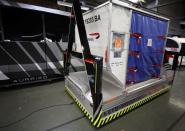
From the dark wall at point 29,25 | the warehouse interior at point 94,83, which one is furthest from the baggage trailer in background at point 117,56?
the dark wall at point 29,25

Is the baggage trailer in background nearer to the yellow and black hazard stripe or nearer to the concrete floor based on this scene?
the yellow and black hazard stripe

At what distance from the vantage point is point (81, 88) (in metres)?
2.39

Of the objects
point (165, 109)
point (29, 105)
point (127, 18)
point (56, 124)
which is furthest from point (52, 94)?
point (165, 109)

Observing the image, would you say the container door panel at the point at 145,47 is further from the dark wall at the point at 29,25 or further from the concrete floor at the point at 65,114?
the dark wall at the point at 29,25

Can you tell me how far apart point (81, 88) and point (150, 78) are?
1.99m

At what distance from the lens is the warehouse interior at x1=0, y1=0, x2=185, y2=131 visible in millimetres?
1962

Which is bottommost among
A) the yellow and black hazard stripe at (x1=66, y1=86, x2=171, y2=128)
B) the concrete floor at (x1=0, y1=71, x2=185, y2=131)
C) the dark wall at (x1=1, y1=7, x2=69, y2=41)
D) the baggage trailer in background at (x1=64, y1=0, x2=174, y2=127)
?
the concrete floor at (x1=0, y1=71, x2=185, y2=131)

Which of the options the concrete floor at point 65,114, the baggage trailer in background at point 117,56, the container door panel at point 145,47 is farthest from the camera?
the container door panel at point 145,47

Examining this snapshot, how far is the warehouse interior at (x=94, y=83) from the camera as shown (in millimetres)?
1962

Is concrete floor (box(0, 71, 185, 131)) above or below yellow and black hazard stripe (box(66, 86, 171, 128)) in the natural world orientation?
below

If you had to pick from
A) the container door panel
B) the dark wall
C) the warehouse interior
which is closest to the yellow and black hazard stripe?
the warehouse interior

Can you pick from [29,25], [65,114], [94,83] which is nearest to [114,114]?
[94,83]

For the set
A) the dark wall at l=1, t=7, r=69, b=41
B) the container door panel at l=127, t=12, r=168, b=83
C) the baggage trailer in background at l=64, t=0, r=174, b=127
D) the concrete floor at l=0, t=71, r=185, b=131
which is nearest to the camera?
the baggage trailer in background at l=64, t=0, r=174, b=127

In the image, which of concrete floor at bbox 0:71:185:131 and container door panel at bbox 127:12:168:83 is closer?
concrete floor at bbox 0:71:185:131
